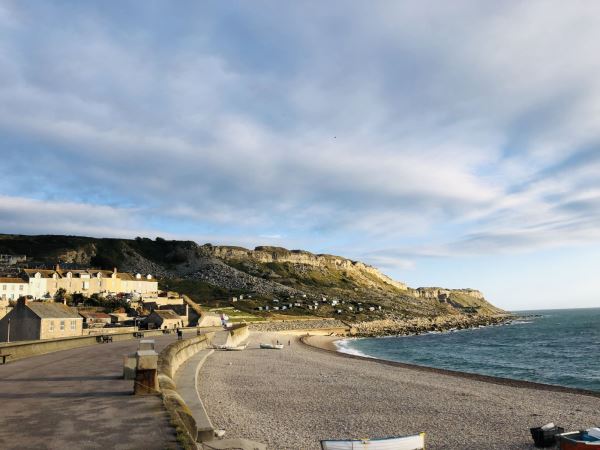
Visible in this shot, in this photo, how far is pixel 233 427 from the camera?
16000mm

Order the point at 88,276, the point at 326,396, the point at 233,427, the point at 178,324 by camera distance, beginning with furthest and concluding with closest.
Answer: the point at 88,276 → the point at 178,324 → the point at 326,396 → the point at 233,427

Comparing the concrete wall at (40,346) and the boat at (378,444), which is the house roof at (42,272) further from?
the boat at (378,444)

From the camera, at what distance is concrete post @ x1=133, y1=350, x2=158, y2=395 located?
1435 cm

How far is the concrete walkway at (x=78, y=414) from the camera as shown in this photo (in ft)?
31.6

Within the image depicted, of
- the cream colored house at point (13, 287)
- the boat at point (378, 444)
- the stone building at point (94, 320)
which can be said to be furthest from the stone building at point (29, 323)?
the cream colored house at point (13, 287)

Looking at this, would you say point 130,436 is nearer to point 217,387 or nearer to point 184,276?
point 217,387

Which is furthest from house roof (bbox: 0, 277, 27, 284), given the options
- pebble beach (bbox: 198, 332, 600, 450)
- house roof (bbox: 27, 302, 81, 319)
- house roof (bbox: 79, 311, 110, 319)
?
pebble beach (bbox: 198, 332, 600, 450)

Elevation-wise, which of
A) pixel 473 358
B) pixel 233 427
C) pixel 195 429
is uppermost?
pixel 195 429

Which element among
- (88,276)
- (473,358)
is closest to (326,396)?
(473,358)

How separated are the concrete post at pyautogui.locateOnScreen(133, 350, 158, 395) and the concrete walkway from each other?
1.24ft

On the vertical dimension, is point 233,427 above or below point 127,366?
below

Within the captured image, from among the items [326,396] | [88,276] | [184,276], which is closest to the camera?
[326,396]

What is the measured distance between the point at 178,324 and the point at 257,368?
47426mm

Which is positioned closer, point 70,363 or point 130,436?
point 130,436
